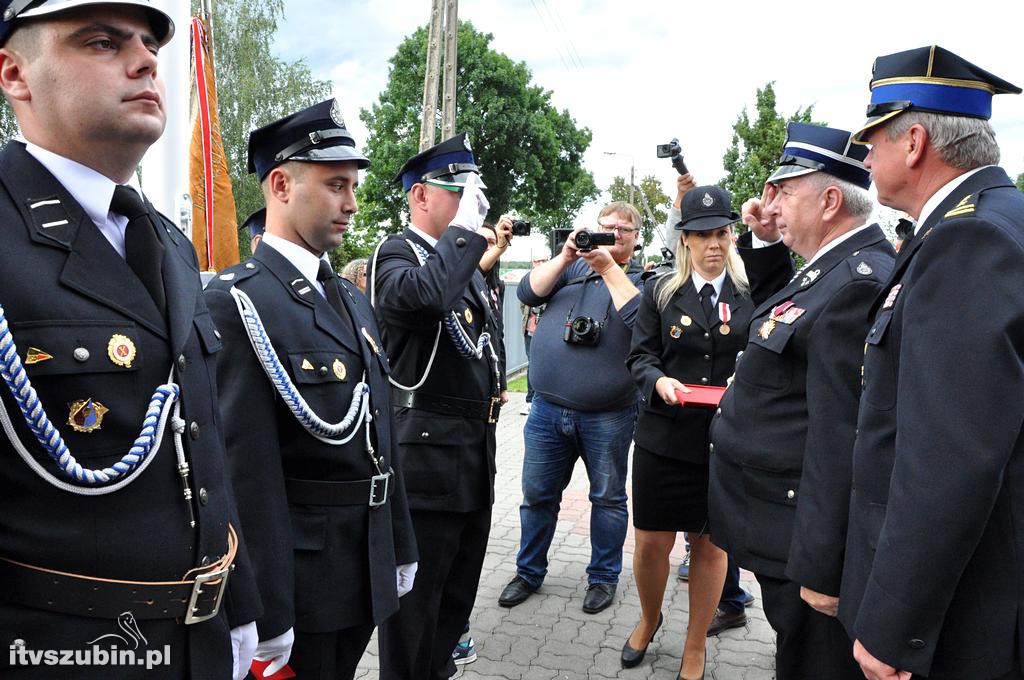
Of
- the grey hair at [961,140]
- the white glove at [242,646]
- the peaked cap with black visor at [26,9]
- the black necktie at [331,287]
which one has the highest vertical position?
the peaked cap with black visor at [26,9]

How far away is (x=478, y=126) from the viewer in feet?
108

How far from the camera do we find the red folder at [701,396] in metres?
3.04

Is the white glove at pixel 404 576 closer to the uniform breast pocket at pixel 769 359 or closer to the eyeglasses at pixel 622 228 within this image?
the uniform breast pocket at pixel 769 359

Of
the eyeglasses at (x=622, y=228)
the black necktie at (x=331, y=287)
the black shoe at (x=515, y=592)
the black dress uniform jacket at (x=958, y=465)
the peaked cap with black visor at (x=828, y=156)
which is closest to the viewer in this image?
the black dress uniform jacket at (x=958, y=465)

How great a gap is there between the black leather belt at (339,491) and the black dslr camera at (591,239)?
2.19 meters

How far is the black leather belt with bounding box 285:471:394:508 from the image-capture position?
2006 millimetres

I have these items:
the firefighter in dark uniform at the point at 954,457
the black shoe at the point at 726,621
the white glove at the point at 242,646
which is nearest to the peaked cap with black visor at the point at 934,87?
the firefighter in dark uniform at the point at 954,457

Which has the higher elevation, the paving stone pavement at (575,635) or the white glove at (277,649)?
the white glove at (277,649)

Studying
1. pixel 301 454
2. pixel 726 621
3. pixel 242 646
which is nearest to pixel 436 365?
pixel 301 454

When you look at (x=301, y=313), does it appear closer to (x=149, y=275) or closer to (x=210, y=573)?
(x=149, y=275)

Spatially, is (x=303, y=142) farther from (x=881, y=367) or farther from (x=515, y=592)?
(x=515, y=592)

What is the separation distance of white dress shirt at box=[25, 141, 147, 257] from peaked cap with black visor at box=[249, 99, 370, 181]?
837 mm

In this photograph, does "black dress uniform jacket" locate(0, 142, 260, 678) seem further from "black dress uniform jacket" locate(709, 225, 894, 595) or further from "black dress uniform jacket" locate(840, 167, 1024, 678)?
"black dress uniform jacket" locate(709, 225, 894, 595)

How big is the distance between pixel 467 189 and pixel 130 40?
1708 mm
